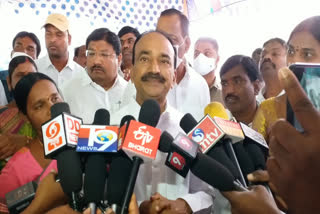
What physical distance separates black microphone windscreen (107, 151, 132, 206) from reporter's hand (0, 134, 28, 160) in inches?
34.8

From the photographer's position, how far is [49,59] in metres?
3.23

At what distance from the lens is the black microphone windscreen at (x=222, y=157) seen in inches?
41.2

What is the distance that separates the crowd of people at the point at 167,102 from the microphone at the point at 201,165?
0.04 metres

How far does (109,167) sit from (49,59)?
8.21ft

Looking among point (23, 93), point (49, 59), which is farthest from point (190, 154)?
point (49, 59)

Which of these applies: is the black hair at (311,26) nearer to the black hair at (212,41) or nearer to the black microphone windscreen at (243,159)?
the black microphone windscreen at (243,159)

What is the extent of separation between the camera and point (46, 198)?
3.35 feet

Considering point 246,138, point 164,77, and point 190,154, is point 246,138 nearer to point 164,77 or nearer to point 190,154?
point 190,154

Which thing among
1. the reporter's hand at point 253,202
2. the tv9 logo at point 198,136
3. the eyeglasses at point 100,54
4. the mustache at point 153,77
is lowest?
the reporter's hand at point 253,202

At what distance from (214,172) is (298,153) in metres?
0.42

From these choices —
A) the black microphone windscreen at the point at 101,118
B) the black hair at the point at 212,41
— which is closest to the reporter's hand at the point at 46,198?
the black microphone windscreen at the point at 101,118

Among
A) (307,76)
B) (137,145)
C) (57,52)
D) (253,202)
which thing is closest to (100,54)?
(57,52)

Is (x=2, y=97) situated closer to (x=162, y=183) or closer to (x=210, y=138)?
(x=162, y=183)

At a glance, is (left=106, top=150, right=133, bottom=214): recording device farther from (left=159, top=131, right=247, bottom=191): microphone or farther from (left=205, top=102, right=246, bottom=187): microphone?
(left=205, top=102, right=246, bottom=187): microphone
